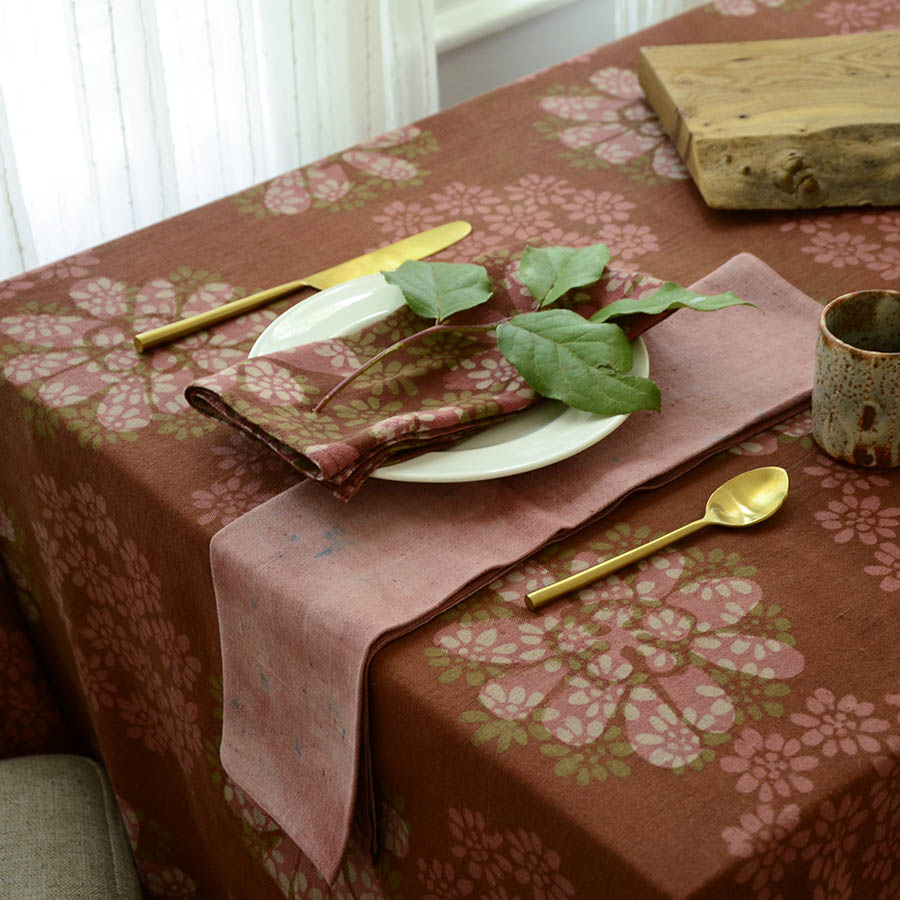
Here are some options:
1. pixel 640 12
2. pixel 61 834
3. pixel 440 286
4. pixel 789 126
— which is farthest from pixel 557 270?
pixel 640 12

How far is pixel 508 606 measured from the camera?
714mm

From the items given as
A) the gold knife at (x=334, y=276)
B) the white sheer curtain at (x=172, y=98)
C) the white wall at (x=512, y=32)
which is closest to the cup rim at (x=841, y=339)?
the gold knife at (x=334, y=276)

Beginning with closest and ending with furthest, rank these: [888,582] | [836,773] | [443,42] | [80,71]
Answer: [836,773] → [888,582] → [80,71] → [443,42]

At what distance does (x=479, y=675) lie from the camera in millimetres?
673

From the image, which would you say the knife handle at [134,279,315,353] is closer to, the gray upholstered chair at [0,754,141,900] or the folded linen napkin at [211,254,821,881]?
the folded linen napkin at [211,254,821,881]

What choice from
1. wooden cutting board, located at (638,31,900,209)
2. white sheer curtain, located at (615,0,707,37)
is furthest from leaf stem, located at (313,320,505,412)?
white sheer curtain, located at (615,0,707,37)

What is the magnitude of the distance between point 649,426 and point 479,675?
0.25 m

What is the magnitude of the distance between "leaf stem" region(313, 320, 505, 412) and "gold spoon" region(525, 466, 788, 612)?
20 centimetres

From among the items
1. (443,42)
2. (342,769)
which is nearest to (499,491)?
(342,769)

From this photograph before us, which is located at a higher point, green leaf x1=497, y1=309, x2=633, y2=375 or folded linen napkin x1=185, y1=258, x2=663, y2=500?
green leaf x1=497, y1=309, x2=633, y2=375

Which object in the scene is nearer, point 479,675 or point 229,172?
point 479,675

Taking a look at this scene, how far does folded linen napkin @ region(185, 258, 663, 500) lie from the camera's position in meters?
0.77

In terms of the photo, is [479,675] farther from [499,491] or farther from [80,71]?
[80,71]

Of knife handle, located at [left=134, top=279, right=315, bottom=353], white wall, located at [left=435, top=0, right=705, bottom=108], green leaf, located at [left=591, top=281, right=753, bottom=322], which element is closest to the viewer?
green leaf, located at [left=591, top=281, right=753, bottom=322]
